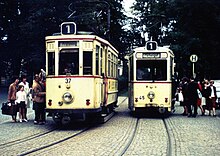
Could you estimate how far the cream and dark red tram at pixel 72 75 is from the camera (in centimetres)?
1590

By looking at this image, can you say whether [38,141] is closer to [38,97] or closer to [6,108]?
[38,97]

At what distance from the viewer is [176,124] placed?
18.1m

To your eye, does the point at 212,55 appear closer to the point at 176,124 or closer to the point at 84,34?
the point at 176,124

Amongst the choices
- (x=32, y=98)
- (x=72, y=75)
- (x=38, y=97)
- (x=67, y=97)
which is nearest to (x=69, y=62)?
(x=72, y=75)

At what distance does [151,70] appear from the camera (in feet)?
68.7

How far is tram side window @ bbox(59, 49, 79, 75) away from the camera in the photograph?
16125 millimetres

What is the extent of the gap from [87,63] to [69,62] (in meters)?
0.63

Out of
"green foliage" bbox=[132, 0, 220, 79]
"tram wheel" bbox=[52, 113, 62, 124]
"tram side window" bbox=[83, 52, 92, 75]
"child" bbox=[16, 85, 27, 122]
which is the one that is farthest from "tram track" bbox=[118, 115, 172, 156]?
"green foliage" bbox=[132, 0, 220, 79]

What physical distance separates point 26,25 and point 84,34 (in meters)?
26.4

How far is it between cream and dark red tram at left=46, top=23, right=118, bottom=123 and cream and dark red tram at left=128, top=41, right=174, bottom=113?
452cm

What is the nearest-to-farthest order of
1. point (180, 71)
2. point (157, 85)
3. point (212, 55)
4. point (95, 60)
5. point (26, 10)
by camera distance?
1. point (95, 60)
2. point (157, 85)
3. point (212, 55)
4. point (180, 71)
5. point (26, 10)

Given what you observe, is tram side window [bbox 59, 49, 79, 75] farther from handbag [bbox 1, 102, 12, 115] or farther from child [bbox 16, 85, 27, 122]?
handbag [bbox 1, 102, 12, 115]

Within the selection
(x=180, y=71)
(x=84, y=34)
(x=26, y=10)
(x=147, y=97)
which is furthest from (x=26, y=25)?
(x=84, y=34)

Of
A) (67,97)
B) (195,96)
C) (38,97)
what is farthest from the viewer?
(195,96)
